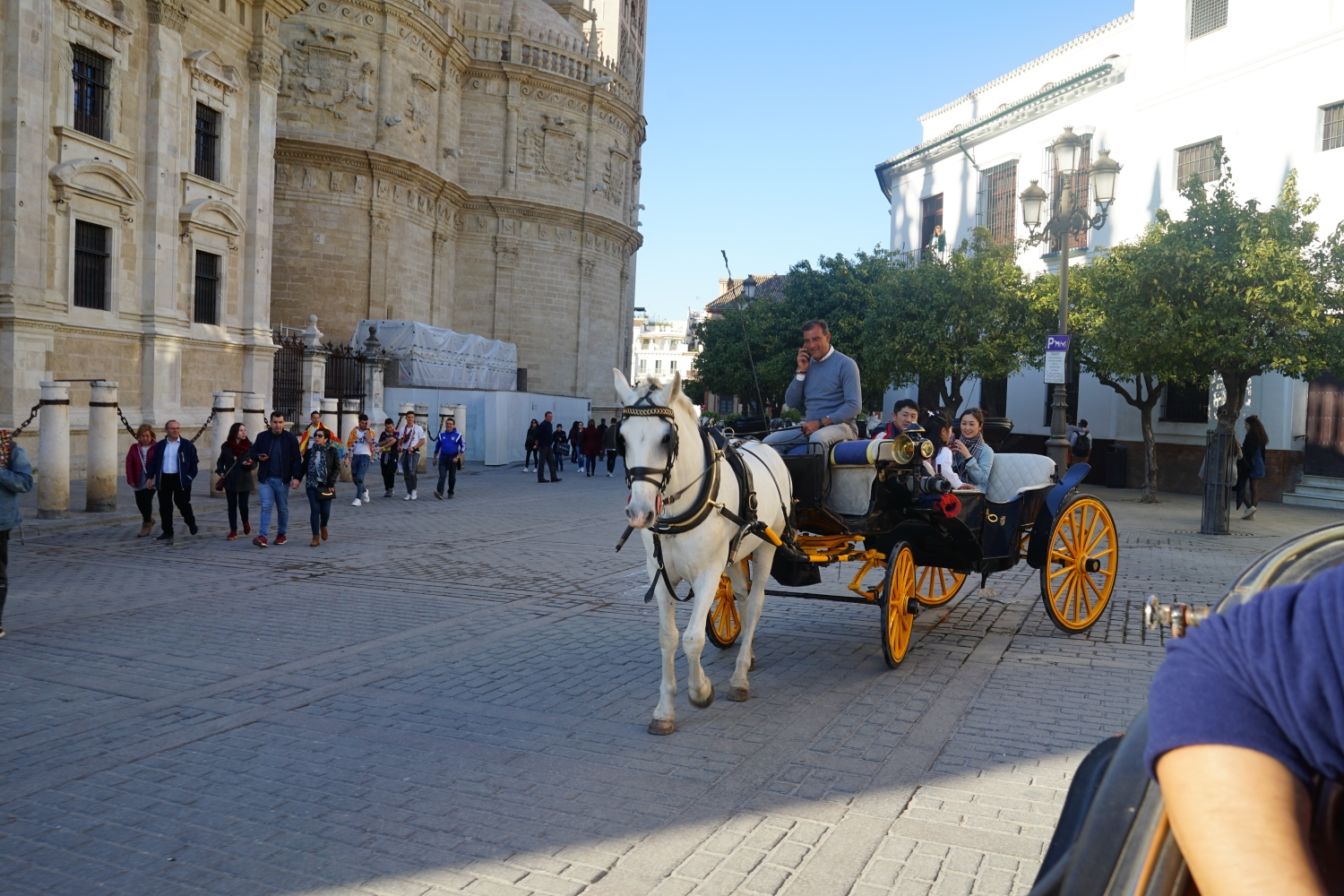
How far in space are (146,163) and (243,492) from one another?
11.3 meters

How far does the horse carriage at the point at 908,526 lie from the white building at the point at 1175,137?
16.5 m

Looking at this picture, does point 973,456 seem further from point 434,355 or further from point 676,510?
point 434,355

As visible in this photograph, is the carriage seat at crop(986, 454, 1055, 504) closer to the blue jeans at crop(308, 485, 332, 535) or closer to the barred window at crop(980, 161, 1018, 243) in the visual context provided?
the blue jeans at crop(308, 485, 332, 535)

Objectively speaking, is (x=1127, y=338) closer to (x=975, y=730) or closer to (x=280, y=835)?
(x=975, y=730)

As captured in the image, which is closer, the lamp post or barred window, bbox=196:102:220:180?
the lamp post

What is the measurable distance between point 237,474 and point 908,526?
30.3 ft

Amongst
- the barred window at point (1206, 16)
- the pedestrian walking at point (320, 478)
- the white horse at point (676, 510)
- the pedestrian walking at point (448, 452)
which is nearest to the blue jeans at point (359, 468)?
the pedestrian walking at point (448, 452)

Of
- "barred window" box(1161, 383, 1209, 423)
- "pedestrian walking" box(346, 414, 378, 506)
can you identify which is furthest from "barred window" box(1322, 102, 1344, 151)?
"pedestrian walking" box(346, 414, 378, 506)

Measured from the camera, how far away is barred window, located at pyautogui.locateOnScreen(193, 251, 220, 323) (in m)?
23.0

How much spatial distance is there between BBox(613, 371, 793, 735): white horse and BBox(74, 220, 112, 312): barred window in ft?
59.3

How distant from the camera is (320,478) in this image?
42.5 ft

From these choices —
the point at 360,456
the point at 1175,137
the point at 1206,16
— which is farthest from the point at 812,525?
the point at 1206,16

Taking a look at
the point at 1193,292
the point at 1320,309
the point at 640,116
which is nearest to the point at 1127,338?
the point at 1193,292

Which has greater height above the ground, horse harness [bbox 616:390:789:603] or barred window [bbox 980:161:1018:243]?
barred window [bbox 980:161:1018:243]
